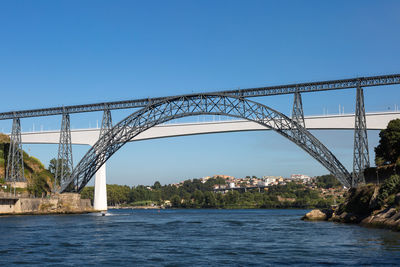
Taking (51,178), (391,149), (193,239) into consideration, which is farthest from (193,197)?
(193,239)

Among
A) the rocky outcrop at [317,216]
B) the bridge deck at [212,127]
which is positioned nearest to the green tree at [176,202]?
the bridge deck at [212,127]

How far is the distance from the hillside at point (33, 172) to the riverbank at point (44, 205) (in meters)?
5.85

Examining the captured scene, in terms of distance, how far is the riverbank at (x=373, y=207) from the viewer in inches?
1465

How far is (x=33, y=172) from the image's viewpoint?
88125 mm

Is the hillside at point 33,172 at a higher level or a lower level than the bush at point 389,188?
higher

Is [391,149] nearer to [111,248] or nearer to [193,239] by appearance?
[193,239]

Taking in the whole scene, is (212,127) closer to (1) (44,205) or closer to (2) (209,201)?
(1) (44,205)

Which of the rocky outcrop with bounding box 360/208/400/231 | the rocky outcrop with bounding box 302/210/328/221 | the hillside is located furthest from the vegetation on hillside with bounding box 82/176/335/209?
the rocky outcrop with bounding box 360/208/400/231

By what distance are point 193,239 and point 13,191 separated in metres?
45.7

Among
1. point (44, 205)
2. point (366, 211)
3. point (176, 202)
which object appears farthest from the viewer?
point (176, 202)

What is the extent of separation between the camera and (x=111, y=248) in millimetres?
28750

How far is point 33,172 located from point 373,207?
65.6 metres

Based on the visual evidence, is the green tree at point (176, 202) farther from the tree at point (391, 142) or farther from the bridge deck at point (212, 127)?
the tree at point (391, 142)

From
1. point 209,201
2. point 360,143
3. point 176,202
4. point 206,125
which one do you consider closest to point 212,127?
point 206,125
